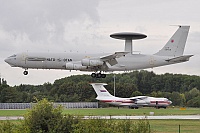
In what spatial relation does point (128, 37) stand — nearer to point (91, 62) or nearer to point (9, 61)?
point (91, 62)

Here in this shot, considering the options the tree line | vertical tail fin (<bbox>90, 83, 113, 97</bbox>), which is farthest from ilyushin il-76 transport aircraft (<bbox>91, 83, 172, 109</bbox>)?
the tree line

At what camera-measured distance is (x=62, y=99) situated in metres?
137

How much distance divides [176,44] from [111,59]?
38.4ft

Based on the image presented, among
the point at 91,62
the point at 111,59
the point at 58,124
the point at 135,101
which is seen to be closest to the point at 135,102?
the point at 135,101

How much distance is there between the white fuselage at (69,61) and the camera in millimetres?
65125

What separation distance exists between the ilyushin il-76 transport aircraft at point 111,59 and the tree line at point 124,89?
5142cm

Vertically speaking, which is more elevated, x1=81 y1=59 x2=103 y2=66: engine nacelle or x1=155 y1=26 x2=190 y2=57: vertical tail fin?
x1=155 y1=26 x2=190 y2=57: vertical tail fin

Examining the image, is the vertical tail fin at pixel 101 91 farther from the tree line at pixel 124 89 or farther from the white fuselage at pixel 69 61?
the white fuselage at pixel 69 61

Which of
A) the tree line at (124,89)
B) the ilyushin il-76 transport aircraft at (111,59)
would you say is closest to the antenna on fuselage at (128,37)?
the ilyushin il-76 transport aircraft at (111,59)

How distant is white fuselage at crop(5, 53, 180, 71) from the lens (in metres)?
65.1

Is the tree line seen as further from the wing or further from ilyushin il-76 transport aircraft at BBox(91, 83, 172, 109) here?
the wing

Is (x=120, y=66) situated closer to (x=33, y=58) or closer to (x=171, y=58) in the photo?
(x=171, y=58)

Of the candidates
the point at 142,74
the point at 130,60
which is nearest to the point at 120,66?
the point at 130,60

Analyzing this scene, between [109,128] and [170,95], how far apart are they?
11344 cm
